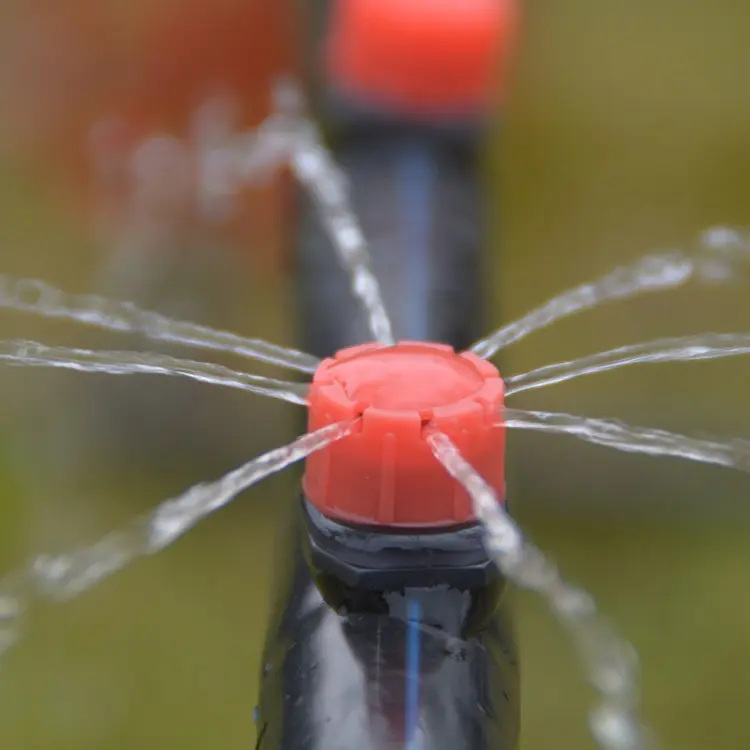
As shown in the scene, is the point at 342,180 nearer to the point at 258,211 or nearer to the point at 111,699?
the point at 258,211

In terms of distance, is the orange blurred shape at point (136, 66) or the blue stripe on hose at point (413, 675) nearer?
the blue stripe on hose at point (413, 675)

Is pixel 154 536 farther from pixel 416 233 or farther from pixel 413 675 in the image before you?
pixel 416 233

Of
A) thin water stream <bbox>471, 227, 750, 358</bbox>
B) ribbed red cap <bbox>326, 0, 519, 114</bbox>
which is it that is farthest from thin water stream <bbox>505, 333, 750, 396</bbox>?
ribbed red cap <bbox>326, 0, 519, 114</bbox>

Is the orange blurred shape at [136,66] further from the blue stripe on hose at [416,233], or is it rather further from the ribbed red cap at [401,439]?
the ribbed red cap at [401,439]

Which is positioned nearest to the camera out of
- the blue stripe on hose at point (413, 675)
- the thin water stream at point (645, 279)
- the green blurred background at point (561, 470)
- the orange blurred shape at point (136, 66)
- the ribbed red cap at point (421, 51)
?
the blue stripe on hose at point (413, 675)

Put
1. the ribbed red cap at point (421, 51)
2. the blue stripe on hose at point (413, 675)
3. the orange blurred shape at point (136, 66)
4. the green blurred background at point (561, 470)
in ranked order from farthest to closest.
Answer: the orange blurred shape at point (136, 66) → the green blurred background at point (561, 470) → the ribbed red cap at point (421, 51) → the blue stripe on hose at point (413, 675)

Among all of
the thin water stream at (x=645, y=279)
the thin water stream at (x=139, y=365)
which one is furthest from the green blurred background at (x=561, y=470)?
the thin water stream at (x=139, y=365)
